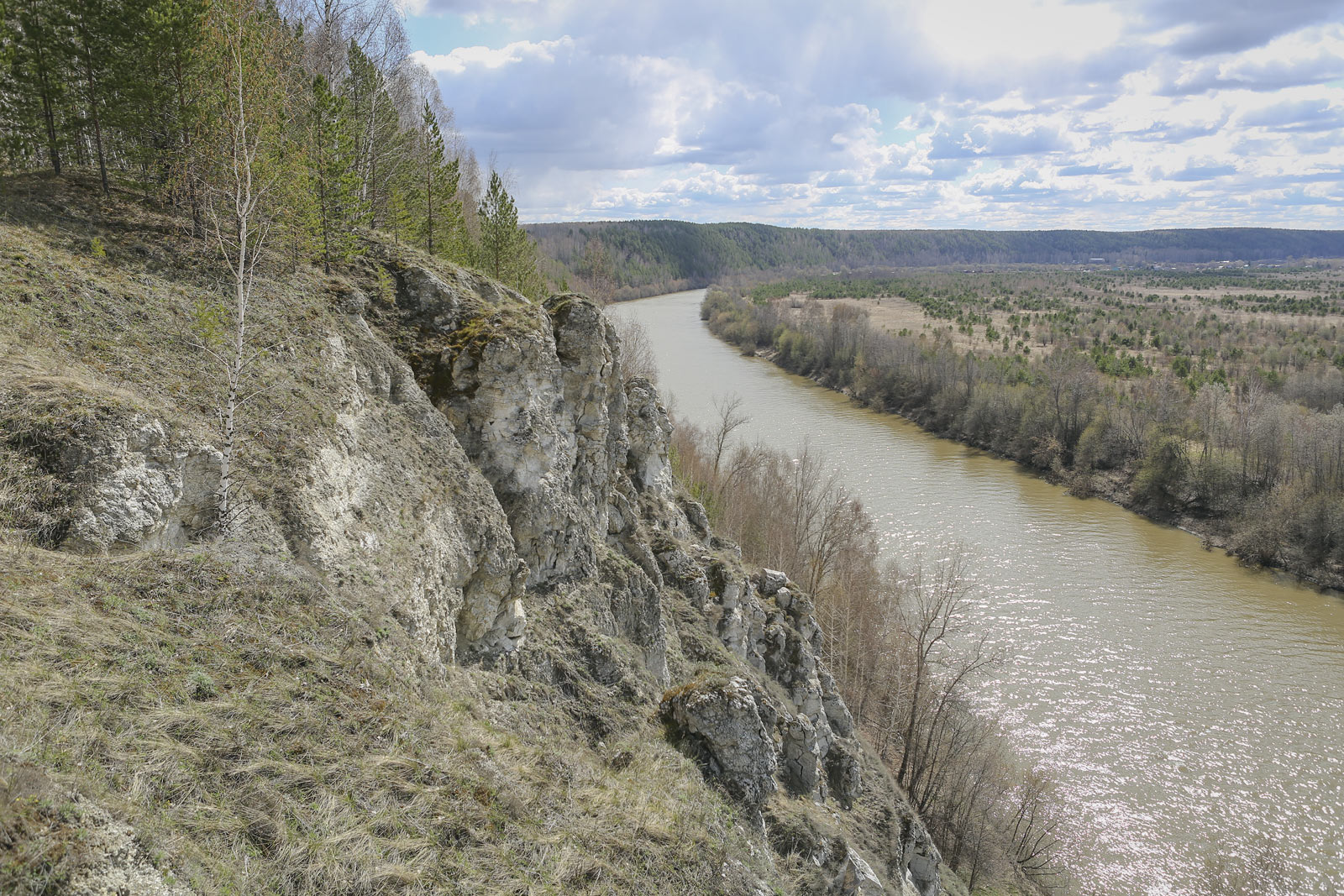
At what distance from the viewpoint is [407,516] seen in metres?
10.0

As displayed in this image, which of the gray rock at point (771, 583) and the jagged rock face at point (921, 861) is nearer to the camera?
the jagged rock face at point (921, 861)

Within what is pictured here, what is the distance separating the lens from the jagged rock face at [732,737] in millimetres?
11000

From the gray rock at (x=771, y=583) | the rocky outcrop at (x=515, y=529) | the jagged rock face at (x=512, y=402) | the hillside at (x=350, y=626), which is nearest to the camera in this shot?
the hillside at (x=350, y=626)

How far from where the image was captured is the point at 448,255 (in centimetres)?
2389

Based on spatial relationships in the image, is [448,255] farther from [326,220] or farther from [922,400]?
[922,400]

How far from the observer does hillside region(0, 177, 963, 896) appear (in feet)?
17.1

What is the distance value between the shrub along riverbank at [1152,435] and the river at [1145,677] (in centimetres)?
214

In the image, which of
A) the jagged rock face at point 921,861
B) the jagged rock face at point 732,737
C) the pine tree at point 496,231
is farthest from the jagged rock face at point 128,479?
the pine tree at point 496,231

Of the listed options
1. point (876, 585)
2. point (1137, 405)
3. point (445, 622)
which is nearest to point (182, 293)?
point (445, 622)

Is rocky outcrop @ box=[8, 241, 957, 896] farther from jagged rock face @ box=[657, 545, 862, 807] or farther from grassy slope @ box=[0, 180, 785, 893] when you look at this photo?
grassy slope @ box=[0, 180, 785, 893]

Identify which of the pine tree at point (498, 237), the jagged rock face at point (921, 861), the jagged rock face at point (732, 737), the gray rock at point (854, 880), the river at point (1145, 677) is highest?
the pine tree at point (498, 237)

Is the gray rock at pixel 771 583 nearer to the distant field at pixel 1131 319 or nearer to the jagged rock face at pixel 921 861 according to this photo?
the jagged rock face at pixel 921 861

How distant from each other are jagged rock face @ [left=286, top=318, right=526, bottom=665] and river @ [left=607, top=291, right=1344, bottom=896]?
19.5 meters

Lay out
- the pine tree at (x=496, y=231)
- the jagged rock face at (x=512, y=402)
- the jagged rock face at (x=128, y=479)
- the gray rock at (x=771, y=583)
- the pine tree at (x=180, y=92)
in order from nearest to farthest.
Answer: the jagged rock face at (x=128, y=479) → the pine tree at (x=180, y=92) → the jagged rock face at (x=512, y=402) → the gray rock at (x=771, y=583) → the pine tree at (x=496, y=231)
